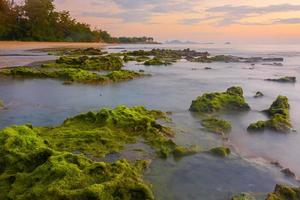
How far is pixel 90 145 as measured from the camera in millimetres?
7488

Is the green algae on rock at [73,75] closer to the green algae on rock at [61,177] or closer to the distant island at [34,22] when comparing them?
the green algae on rock at [61,177]

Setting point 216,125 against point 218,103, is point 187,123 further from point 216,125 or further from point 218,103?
point 218,103

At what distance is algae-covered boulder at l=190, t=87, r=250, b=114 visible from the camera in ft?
38.7

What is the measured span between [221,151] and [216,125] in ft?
7.94

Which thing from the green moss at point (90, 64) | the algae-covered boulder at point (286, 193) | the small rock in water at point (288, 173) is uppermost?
the algae-covered boulder at point (286, 193)

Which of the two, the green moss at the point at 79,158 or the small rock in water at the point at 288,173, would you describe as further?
the small rock in water at the point at 288,173

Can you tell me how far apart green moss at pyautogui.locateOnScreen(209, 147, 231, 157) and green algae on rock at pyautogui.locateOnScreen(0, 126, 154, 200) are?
1.70 metres

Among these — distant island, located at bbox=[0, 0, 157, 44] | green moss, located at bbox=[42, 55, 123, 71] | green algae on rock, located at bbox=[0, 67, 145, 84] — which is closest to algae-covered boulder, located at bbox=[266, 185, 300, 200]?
green algae on rock, located at bbox=[0, 67, 145, 84]

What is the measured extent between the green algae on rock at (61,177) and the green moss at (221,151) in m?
1.70

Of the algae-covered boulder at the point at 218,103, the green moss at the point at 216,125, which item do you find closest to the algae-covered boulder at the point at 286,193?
the green moss at the point at 216,125

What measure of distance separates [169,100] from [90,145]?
688cm

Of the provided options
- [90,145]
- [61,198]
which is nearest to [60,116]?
[90,145]

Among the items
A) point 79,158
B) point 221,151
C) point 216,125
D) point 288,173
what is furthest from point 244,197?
point 216,125

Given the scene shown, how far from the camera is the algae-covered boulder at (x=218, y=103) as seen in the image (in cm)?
1178
